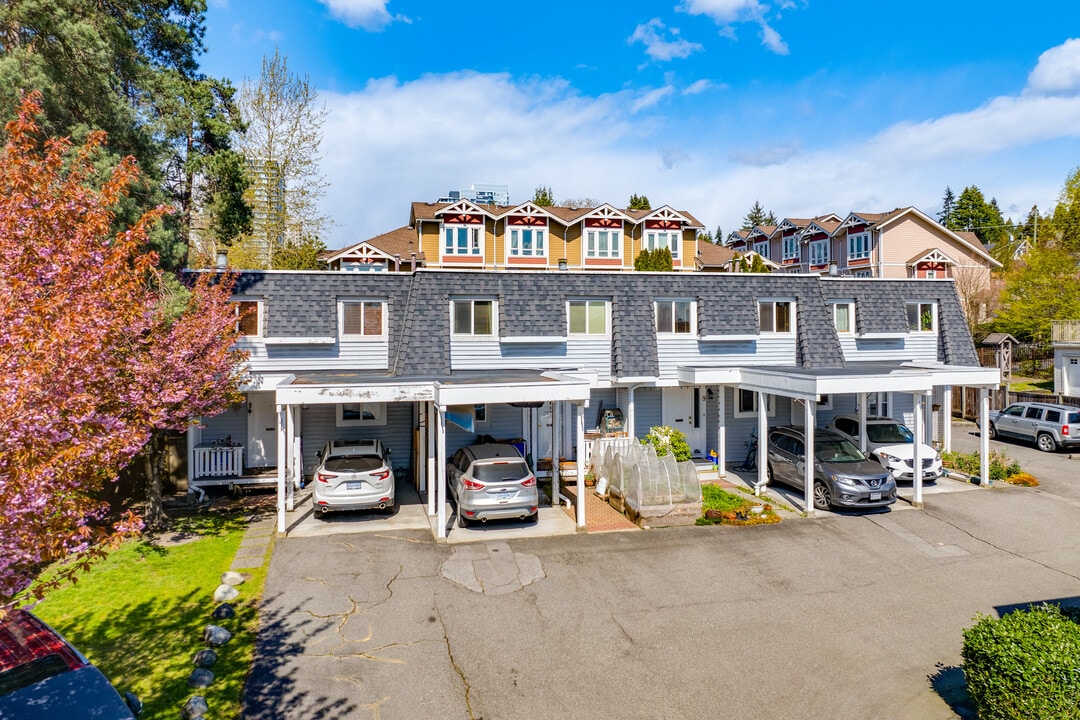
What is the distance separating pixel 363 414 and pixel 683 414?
10.2 metres

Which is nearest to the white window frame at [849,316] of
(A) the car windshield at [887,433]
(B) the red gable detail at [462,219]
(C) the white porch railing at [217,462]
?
(A) the car windshield at [887,433]

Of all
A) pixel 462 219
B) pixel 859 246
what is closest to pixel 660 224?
pixel 462 219

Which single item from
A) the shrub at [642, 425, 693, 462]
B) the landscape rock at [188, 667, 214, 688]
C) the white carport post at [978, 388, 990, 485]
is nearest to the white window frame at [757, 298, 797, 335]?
the white carport post at [978, 388, 990, 485]

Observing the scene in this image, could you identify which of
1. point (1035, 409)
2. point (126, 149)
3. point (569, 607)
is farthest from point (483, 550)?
point (1035, 409)

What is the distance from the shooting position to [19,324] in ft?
16.3

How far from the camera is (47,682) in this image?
18.4 feet

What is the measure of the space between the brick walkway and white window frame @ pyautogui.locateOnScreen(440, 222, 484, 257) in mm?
28166

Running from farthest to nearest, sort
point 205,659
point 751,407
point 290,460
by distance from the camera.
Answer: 1. point 751,407
2. point 290,460
3. point 205,659

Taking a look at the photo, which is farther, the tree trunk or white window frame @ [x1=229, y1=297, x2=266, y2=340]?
white window frame @ [x1=229, y1=297, x2=266, y2=340]

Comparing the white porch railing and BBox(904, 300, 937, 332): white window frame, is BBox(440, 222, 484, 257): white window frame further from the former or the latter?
the white porch railing

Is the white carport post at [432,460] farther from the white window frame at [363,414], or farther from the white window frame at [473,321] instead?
the white window frame at [363,414]

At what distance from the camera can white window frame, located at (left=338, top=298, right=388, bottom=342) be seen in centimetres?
1852

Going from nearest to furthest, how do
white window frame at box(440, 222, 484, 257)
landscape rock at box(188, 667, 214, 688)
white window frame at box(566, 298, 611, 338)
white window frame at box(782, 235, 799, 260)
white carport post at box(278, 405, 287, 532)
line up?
1. landscape rock at box(188, 667, 214, 688)
2. white carport post at box(278, 405, 287, 532)
3. white window frame at box(566, 298, 611, 338)
4. white window frame at box(440, 222, 484, 257)
5. white window frame at box(782, 235, 799, 260)

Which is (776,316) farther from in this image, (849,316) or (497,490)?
(497,490)
